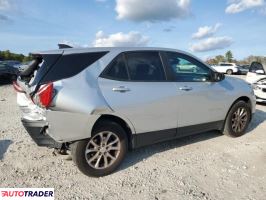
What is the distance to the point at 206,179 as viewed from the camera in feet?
13.5

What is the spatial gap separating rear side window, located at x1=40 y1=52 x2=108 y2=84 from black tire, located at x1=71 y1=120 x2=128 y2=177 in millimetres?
787

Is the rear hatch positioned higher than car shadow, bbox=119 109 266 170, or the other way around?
the rear hatch

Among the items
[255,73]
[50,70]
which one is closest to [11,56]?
[255,73]

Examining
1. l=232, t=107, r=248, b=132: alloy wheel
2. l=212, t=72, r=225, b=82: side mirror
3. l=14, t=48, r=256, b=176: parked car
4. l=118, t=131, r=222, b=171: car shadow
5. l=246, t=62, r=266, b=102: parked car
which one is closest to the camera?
l=14, t=48, r=256, b=176: parked car

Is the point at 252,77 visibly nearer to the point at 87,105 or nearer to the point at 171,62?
the point at 171,62

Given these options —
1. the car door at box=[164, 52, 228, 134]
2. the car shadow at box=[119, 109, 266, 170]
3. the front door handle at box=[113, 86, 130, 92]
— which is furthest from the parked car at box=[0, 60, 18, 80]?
the front door handle at box=[113, 86, 130, 92]

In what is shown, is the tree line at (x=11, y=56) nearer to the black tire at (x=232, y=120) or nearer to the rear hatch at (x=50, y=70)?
the black tire at (x=232, y=120)

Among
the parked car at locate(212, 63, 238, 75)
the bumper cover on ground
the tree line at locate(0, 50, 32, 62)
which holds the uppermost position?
the bumper cover on ground

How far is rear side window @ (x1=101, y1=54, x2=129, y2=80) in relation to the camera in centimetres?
415

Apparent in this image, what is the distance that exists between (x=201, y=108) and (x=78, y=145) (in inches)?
90.4

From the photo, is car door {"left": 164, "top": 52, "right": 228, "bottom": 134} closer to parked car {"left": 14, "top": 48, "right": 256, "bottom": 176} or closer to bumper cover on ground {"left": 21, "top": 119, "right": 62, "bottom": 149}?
parked car {"left": 14, "top": 48, "right": 256, "bottom": 176}

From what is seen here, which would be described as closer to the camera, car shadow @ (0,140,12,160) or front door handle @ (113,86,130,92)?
front door handle @ (113,86,130,92)

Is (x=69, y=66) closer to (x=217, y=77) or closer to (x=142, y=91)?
(x=142, y=91)

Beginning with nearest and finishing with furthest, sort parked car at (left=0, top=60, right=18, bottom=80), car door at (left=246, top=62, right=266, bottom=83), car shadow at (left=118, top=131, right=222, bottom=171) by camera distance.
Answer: car shadow at (left=118, top=131, right=222, bottom=171) < car door at (left=246, top=62, right=266, bottom=83) < parked car at (left=0, top=60, right=18, bottom=80)
